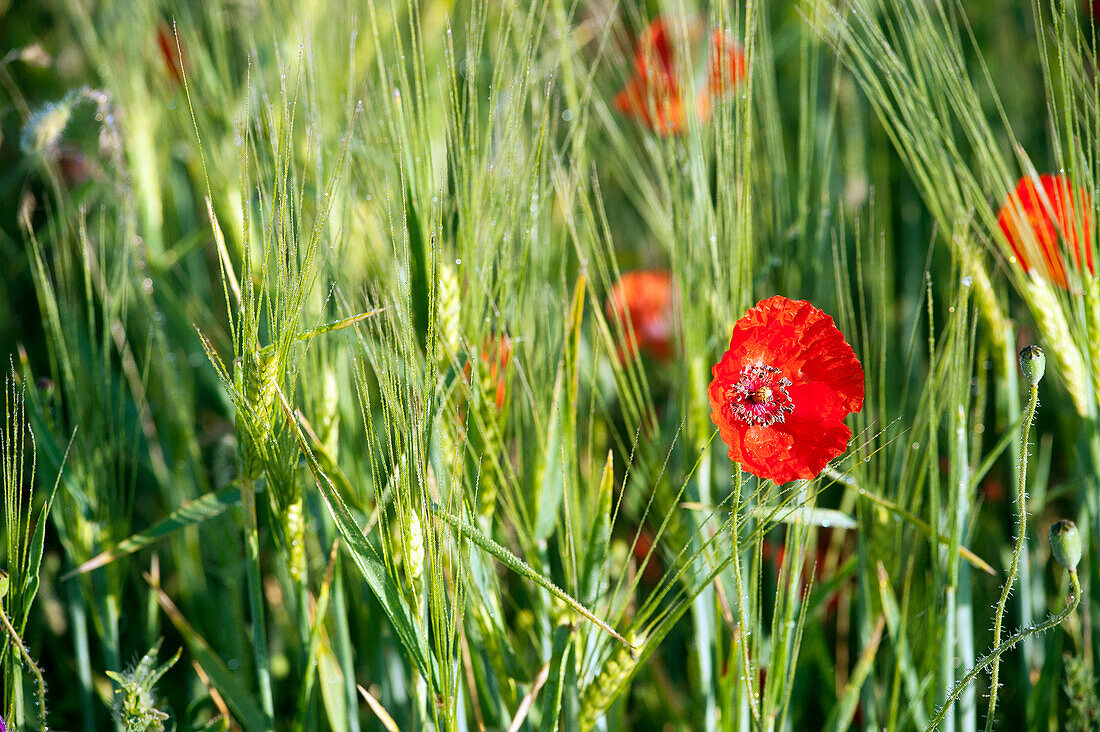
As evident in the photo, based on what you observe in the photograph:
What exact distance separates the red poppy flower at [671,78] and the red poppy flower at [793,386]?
0.54 ft

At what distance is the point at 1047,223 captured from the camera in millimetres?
604

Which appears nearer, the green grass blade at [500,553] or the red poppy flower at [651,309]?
the green grass blade at [500,553]

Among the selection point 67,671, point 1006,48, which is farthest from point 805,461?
point 1006,48

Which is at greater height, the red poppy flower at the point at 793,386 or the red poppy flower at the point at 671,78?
the red poppy flower at the point at 671,78

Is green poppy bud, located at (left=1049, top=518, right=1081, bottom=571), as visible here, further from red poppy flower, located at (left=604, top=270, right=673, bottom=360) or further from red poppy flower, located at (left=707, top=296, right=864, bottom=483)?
red poppy flower, located at (left=604, top=270, right=673, bottom=360)

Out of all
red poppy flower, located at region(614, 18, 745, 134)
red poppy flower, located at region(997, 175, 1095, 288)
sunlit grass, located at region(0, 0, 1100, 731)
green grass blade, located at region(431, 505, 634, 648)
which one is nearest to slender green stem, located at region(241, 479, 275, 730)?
sunlit grass, located at region(0, 0, 1100, 731)

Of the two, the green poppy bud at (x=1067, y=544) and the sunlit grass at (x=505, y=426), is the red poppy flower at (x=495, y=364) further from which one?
the green poppy bud at (x=1067, y=544)

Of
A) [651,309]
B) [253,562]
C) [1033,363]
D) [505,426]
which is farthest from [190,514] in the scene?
[651,309]

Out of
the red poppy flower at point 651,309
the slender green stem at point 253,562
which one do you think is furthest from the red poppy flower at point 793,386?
the red poppy flower at point 651,309

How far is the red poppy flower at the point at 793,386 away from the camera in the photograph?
40 cm

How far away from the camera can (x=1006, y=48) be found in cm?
108

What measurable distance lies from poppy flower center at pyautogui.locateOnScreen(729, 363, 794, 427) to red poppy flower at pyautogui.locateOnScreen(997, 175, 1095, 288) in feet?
0.75

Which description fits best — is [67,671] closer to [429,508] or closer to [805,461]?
[429,508]

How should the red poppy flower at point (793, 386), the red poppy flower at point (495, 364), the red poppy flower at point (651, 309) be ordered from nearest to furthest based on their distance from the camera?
the red poppy flower at point (793, 386), the red poppy flower at point (495, 364), the red poppy flower at point (651, 309)
